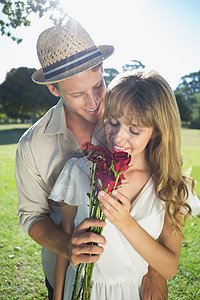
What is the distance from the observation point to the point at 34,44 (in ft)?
4.15

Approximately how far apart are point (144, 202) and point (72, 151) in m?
0.36

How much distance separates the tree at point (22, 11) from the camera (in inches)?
45.8

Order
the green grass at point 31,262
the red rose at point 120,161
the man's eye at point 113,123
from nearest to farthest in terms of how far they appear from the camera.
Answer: the red rose at point 120,161 → the man's eye at point 113,123 → the green grass at point 31,262

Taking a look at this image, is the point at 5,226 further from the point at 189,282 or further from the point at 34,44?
the point at 34,44

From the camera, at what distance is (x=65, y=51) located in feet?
3.54

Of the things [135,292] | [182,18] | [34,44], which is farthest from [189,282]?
[34,44]

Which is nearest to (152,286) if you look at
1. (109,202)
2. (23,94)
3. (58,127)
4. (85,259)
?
(85,259)

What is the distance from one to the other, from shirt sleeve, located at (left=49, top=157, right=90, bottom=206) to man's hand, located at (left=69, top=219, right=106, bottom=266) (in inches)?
6.5

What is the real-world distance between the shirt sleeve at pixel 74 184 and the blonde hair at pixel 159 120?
0.21 metres

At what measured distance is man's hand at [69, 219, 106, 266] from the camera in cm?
→ 84

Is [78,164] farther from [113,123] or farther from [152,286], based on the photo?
[152,286]

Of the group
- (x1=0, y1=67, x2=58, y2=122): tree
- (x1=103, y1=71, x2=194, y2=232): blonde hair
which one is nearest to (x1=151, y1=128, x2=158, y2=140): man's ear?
(x1=103, y1=71, x2=194, y2=232): blonde hair

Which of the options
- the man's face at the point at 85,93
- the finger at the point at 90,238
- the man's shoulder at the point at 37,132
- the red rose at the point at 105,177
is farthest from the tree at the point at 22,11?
the finger at the point at 90,238

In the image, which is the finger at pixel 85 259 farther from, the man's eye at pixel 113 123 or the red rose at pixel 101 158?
the man's eye at pixel 113 123
